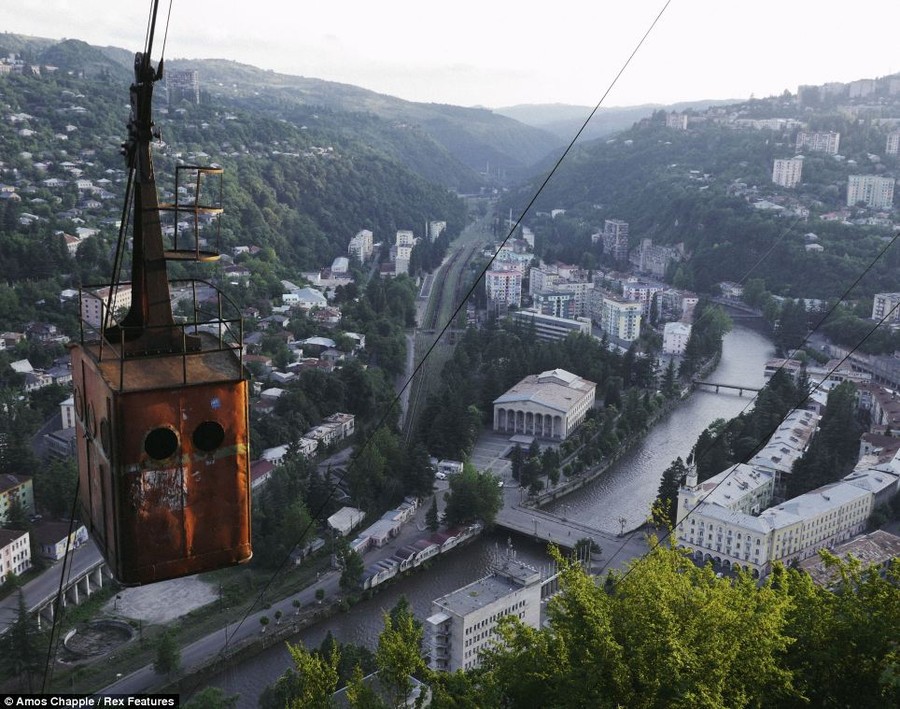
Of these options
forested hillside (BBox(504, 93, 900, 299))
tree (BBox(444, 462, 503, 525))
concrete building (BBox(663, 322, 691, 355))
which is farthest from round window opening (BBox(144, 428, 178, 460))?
forested hillside (BBox(504, 93, 900, 299))

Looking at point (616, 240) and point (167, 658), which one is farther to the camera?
point (616, 240)

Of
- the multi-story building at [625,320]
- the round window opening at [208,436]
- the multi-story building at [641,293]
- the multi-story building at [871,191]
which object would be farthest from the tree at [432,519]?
the multi-story building at [871,191]

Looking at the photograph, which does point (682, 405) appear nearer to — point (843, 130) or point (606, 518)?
point (606, 518)

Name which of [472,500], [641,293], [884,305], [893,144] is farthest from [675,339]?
[893,144]

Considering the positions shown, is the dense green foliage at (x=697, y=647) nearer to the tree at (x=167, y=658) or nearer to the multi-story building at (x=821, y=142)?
the tree at (x=167, y=658)

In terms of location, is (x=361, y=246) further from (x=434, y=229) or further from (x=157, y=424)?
(x=157, y=424)

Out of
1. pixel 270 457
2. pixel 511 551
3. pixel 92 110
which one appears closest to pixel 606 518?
pixel 511 551
